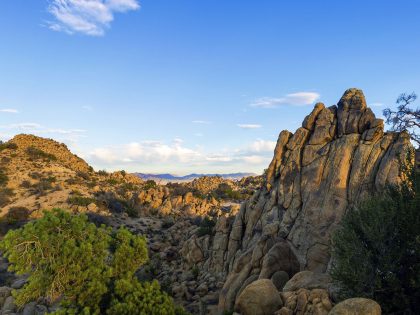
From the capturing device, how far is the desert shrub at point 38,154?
297 ft

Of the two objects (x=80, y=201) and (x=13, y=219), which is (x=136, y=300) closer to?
(x=13, y=219)

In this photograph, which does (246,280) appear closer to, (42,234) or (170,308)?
(170,308)

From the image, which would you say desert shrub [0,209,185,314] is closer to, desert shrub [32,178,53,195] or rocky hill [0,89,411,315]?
rocky hill [0,89,411,315]

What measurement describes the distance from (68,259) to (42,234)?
2.13 m

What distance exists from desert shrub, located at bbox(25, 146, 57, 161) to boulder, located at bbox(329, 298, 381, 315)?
90005mm

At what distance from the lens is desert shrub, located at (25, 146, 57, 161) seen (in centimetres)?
9044

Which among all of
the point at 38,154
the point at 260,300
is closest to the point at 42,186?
the point at 38,154

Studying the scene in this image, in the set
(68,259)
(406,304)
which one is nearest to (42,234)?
(68,259)

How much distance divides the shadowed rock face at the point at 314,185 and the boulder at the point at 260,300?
4.90 m

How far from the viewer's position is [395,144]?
26.1 metres

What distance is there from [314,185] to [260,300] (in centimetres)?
1273

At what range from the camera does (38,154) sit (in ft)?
302

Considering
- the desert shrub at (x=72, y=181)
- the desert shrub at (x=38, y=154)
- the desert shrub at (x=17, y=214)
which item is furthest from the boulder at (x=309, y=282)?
the desert shrub at (x=38, y=154)

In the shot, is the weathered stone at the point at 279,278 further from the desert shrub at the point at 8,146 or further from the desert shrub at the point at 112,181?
the desert shrub at the point at 8,146
